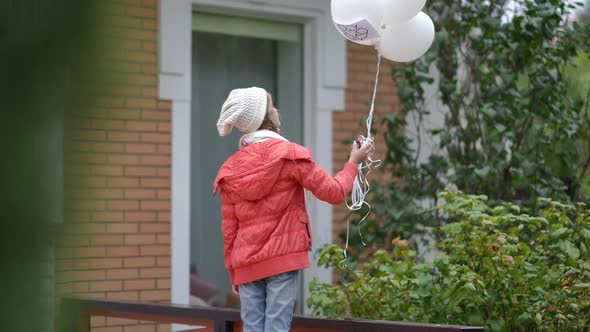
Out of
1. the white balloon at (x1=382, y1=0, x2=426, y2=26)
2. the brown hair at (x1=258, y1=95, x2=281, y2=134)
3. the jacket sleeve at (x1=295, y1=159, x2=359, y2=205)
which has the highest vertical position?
the white balloon at (x1=382, y1=0, x2=426, y2=26)

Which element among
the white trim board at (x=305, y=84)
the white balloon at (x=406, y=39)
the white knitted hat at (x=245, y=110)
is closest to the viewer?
the white knitted hat at (x=245, y=110)

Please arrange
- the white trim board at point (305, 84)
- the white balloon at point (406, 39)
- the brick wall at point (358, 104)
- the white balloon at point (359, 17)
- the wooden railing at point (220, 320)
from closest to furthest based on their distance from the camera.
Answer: the wooden railing at point (220, 320), the white balloon at point (359, 17), the white balloon at point (406, 39), the white trim board at point (305, 84), the brick wall at point (358, 104)

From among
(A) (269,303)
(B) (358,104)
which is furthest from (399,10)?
(B) (358,104)

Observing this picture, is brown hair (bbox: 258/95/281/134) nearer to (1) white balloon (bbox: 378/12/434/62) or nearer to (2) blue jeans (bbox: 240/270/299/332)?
(2) blue jeans (bbox: 240/270/299/332)

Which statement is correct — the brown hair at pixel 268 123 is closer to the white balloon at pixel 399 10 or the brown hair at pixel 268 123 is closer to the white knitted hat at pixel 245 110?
the white knitted hat at pixel 245 110

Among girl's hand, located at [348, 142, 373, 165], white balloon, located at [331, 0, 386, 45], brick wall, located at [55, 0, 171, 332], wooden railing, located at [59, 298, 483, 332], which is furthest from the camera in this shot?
white balloon, located at [331, 0, 386, 45]

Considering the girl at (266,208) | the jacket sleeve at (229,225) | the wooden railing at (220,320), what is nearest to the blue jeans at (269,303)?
the girl at (266,208)

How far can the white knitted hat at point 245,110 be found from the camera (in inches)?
129

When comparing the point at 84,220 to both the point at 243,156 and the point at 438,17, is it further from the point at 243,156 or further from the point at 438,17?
the point at 438,17

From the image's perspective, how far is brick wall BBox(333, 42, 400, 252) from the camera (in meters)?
6.79

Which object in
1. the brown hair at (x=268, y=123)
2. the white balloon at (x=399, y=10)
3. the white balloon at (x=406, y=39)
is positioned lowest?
the brown hair at (x=268, y=123)

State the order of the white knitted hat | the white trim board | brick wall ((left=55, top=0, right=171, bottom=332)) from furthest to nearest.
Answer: the white trim board, the white knitted hat, brick wall ((left=55, top=0, right=171, bottom=332))

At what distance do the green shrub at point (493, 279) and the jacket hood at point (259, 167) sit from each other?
100 cm

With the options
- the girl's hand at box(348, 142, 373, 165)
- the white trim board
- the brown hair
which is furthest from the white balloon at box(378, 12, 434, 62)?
the white trim board
